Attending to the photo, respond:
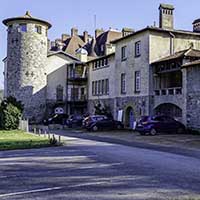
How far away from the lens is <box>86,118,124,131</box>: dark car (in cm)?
3419

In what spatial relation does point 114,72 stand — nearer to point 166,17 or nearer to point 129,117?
point 129,117

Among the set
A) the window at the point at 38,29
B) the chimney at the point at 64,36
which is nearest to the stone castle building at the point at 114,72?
the window at the point at 38,29

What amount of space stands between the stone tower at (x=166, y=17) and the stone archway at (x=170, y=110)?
340 inches

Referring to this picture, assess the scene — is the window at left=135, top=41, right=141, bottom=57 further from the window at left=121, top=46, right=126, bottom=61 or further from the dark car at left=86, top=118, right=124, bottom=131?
the dark car at left=86, top=118, right=124, bottom=131

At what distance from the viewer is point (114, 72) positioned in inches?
1596

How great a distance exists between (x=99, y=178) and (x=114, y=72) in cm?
3127

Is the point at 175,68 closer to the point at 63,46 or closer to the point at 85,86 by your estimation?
the point at 85,86

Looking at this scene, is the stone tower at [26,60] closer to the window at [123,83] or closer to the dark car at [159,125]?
the window at [123,83]

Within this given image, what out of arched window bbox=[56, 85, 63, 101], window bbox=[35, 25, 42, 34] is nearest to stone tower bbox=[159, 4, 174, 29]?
window bbox=[35, 25, 42, 34]

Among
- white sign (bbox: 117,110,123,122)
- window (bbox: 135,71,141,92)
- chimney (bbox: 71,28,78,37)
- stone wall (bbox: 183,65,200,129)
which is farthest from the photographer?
chimney (bbox: 71,28,78,37)

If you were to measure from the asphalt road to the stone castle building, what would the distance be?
16644 millimetres

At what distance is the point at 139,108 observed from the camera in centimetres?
3472

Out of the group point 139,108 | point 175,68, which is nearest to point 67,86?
point 139,108

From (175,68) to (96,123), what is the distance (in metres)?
8.96
